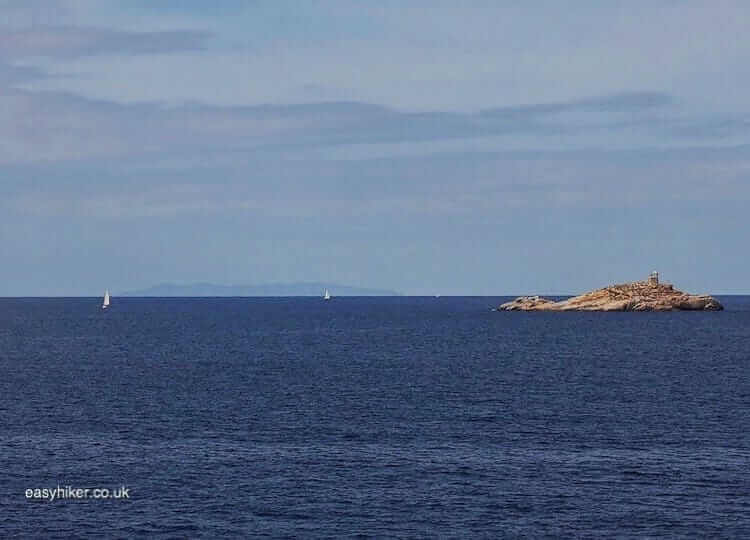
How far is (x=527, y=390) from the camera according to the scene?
12238 centimetres

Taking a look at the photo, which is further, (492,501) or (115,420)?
(115,420)

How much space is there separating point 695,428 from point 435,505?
37450 mm

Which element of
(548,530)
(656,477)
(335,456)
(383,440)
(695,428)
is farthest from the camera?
(695,428)

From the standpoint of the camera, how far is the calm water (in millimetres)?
62531

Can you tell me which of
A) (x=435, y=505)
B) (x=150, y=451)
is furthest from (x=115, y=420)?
(x=435, y=505)

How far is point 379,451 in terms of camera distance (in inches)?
3223

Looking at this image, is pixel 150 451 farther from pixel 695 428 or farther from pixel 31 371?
pixel 31 371

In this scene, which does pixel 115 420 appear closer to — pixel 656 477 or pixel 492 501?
pixel 492 501

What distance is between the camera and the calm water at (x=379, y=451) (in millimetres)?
62531

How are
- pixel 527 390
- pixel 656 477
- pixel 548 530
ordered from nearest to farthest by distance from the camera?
pixel 548 530 → pixel 656 477 → pixel 527 390

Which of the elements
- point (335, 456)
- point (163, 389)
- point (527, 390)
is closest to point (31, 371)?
point (163, 389)

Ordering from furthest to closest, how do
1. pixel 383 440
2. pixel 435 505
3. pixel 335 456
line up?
pixel 383 440 < pixel 335 456 < pixel 435 505

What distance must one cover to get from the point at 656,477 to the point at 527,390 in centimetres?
4966

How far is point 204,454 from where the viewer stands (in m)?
80.3
